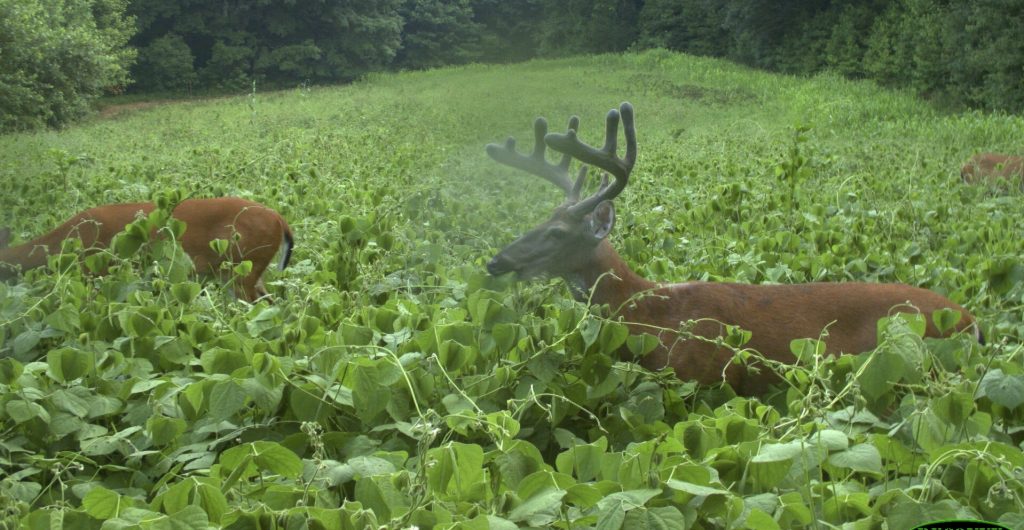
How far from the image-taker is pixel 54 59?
2.76 metres

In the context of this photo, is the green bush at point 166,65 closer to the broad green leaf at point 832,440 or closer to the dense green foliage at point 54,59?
the dense green foliage at point 54,59

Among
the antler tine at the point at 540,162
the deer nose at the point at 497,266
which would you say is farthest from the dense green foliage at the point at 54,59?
the deer nose at the point at 497,266

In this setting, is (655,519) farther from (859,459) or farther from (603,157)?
(603,157)

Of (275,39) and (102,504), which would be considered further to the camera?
(275,39)

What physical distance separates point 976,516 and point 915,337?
379mm

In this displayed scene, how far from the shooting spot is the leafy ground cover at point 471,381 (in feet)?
3.20

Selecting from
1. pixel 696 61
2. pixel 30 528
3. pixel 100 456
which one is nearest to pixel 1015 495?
pixel 30 528

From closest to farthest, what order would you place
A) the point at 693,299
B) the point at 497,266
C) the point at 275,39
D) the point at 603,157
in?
the point at 693,299
the point at 497,266
the point at 603,157
the point at 275,39

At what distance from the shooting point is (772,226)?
3.64 meters

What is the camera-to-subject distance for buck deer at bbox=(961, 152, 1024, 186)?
15.8ft

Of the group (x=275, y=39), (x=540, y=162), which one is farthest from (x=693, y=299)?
(x=275, y=39)

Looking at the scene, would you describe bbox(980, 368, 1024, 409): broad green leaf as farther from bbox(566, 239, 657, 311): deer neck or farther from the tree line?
the tree line

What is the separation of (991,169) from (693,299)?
3.40m

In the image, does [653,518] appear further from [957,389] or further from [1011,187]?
[1011,187]
